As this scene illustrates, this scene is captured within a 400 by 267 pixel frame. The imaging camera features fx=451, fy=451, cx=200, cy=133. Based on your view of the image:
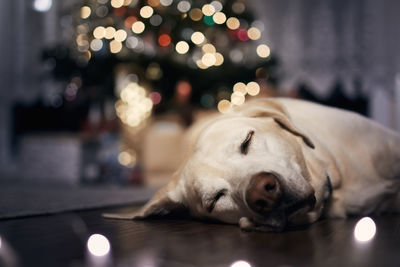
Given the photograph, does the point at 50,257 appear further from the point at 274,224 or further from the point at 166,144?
the point at 166,144

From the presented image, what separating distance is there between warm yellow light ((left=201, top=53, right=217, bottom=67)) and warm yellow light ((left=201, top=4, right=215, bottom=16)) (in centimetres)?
62

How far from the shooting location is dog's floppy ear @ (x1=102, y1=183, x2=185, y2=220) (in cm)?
229

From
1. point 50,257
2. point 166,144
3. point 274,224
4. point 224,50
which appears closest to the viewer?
point 50,257

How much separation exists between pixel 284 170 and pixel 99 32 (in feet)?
17.9

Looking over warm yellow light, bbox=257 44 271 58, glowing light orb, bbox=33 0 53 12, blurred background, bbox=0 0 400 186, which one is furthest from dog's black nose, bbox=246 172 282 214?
glowing light orb, bbox=33 0 53 12

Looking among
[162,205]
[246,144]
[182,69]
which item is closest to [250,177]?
[246,144]

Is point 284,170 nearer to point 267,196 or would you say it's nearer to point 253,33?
point 267,196

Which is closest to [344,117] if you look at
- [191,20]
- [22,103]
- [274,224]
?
[274,224]

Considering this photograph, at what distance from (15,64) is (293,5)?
582 centimetres

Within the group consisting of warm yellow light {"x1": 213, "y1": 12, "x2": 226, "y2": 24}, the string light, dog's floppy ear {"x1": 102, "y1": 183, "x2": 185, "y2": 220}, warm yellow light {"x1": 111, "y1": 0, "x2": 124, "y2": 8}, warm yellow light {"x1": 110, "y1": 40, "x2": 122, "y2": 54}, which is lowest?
dog's floppy ear {"x1": 102, "y1": 183, "x2": 185, "y2": 220}

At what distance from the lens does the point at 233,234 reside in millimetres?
1894

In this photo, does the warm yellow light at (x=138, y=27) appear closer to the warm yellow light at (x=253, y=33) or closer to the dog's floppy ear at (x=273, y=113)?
the warm yellow light at (x=253, y=33)

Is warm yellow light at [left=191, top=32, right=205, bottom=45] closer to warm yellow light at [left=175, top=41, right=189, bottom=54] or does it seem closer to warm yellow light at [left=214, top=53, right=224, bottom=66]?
warm yellow light at [left=175, top=41, right=189, bottom=54]

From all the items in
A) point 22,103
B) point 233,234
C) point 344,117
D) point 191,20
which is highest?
point 191,20
